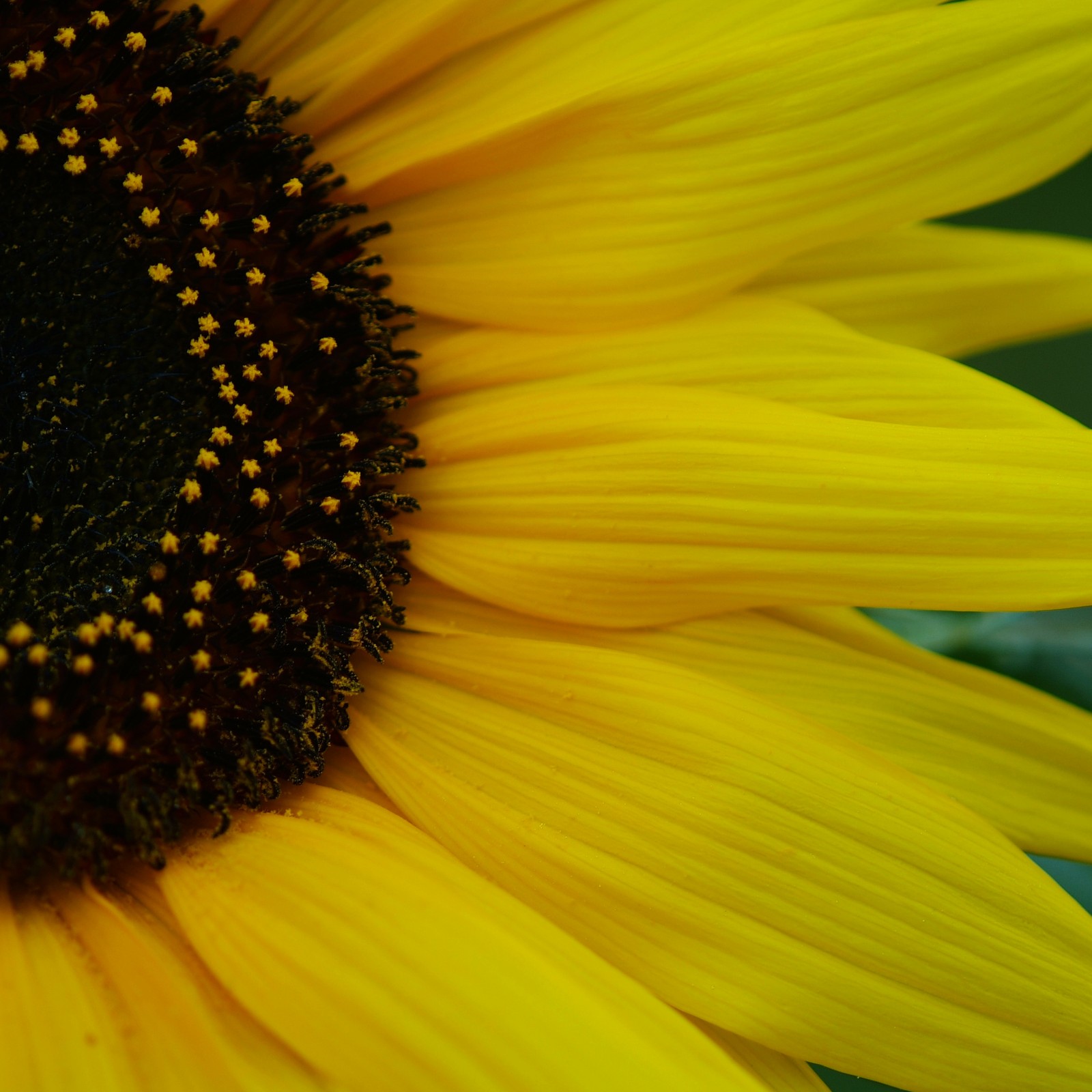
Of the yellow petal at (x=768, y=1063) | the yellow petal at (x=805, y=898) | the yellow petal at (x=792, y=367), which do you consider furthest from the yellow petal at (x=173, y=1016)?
the yellow petal at (x=792, y=367)

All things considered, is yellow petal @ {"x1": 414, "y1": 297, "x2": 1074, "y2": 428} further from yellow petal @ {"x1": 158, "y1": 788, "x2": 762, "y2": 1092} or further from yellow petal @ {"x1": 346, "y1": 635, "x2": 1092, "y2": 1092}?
yellow petal @ {"x1": 158, "y1": 788, "x2": 762, "y2": 1092}

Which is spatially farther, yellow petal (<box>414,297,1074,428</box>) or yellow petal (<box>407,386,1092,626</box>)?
yellow petal (<box>414,297,1074,428</box>)

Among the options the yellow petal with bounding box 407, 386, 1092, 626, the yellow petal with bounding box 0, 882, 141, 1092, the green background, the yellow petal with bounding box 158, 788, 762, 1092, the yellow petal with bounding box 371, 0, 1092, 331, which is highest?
the yellow petal with bounding box 371, 0, 1092, 331

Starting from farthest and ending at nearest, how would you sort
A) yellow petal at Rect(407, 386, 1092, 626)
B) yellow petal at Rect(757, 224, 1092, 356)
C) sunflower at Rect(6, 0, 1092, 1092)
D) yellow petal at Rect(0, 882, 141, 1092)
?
yellow petal at Rect(757, 224, 1092, 356)
yellow petal at Rect(407, 386, 1092, 626)
sunflower at Rect(6, 0, 1092, 1092)
yellow petal at Rect(0, 882, 141, 1092)

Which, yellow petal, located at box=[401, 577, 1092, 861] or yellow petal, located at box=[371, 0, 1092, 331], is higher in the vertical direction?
yellow petal, located at box=[371, 0, 1092, 331]

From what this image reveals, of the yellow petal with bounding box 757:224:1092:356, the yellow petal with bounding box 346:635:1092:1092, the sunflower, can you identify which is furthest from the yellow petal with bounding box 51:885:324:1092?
the yellow petal with bounding box 757:224:1092:356
